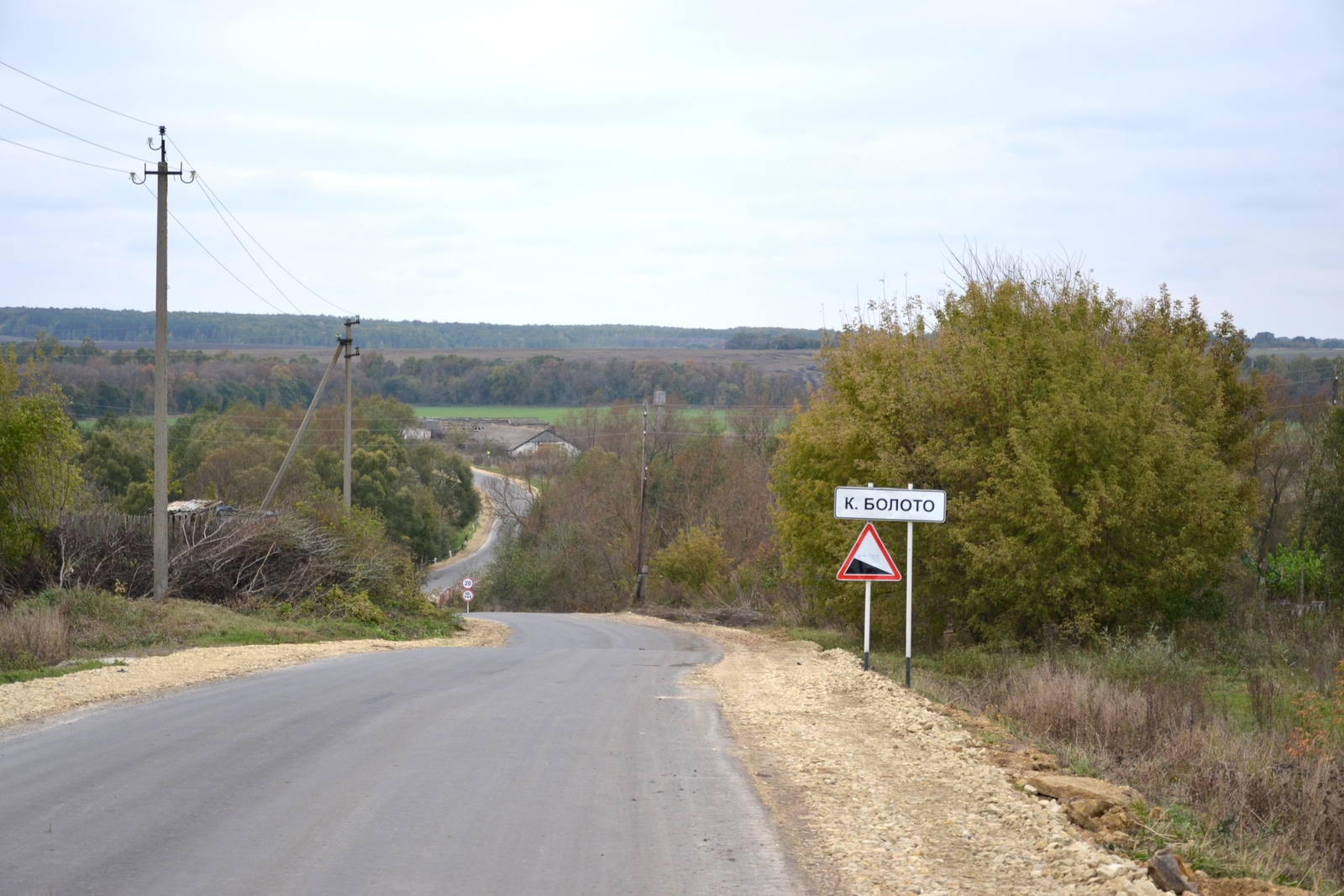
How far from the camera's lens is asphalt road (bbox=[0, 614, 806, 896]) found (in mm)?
6215

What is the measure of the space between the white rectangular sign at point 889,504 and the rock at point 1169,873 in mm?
8217

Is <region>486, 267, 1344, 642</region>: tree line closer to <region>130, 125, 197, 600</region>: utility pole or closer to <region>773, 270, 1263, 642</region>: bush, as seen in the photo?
<region>773, 270, 1263, 642</region>: bush

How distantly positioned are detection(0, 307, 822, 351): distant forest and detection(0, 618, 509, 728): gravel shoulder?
1938cm

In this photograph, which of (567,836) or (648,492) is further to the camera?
(648,492)

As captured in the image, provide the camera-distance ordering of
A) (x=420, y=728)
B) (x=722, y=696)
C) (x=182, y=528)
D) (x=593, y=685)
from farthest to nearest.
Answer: (x=182, y=528) → (x=593, y=685) → (x=722, y=696) → (x=420, y=728)

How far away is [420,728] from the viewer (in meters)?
10.8

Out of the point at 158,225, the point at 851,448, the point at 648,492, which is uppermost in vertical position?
the point at 158,225

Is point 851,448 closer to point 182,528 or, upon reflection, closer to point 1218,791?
point 182,528

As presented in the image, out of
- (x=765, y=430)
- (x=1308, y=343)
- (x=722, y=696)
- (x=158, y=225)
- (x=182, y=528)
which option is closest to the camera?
(x=722, y=696)

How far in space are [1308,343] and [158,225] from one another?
319ft

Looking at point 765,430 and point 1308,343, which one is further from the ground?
point 1308,343

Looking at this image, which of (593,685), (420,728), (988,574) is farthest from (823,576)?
(420,728)

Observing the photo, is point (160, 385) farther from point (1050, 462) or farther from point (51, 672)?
point (1050, 462)

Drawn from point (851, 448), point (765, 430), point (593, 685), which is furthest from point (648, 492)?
point (593, 685)
